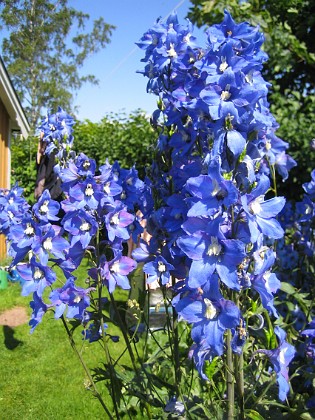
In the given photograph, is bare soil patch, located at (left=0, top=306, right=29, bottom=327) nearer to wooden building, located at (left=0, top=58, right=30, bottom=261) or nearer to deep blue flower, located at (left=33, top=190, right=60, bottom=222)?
wooden building, located at (left=0, top=58, right=30, bottom=261)

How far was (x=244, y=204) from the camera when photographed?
4.25 feet

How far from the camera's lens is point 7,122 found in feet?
33.3

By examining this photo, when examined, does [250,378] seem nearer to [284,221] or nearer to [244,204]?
[244,204]

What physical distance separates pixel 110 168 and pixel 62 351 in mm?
3433

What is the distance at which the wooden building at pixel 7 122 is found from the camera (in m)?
9.42

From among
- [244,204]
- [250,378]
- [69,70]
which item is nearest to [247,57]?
[244,204]

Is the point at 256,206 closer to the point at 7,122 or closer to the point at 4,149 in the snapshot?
the point at 4,149

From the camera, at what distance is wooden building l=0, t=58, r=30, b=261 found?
9.42 m

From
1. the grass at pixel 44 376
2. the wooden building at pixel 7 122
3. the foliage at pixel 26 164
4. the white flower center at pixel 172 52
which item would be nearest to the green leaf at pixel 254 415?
the white flower center at pixel 172 52

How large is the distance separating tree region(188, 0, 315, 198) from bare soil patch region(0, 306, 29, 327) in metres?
3.15

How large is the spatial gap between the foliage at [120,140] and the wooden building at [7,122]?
117 cm

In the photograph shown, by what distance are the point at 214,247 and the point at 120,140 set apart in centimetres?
811

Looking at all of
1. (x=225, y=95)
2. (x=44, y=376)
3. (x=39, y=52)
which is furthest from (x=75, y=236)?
(x=39, y=52)

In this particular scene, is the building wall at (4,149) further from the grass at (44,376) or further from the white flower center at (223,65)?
the white flower center at (223,65)
